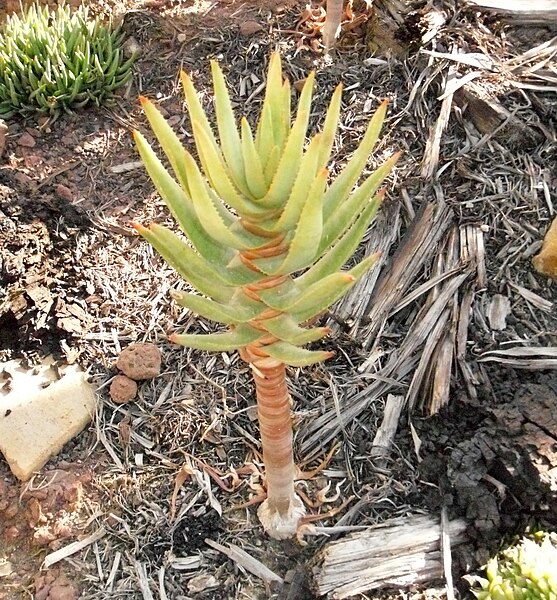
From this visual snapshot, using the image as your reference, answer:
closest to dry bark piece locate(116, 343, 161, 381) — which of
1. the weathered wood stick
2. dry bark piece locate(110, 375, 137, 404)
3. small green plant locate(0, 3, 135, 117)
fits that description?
dry bark piece locate(110, 375, 137, 404)

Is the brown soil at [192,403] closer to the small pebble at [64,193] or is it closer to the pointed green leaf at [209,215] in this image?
the small pebble at [64,193]

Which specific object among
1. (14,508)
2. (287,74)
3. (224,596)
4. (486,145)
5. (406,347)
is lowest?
(224,596)

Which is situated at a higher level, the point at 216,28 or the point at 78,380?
the point at 216,28

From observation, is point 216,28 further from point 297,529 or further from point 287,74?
point 297,529

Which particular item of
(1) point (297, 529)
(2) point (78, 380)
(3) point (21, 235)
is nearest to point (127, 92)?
(3) point (21, 235)

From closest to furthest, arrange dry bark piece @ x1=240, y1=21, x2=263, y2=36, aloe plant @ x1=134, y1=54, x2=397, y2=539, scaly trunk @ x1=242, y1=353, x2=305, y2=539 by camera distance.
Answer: aloe plant @ x1=134, y1=54, x2=397, y2=539, scaly trunk @ x1=242, y1=353, x2=305, y2=539, dry bark piece @ x1=240, y1=21, x2=263, y2=36

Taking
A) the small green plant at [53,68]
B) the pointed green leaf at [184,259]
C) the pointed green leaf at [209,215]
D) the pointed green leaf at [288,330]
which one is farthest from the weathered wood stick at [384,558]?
the small green plant at [53,68]

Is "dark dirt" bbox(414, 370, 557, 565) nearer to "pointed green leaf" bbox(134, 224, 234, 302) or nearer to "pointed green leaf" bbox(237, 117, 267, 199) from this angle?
"pointed green leaf" bbox(134, 224, 234, 302)
